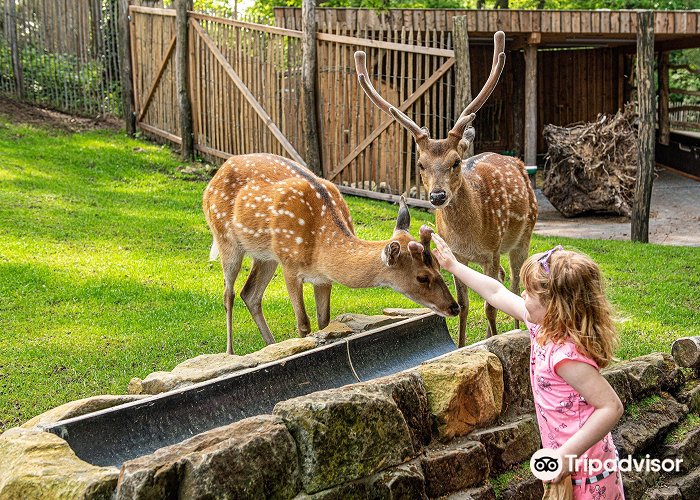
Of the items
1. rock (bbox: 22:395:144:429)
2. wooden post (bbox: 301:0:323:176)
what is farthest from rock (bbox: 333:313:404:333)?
wooden post (bbox: 301:0:323:176)

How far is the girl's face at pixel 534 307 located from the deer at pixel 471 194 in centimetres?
284

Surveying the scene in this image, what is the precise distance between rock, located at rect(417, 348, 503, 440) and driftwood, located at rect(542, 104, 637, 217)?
9.57 m

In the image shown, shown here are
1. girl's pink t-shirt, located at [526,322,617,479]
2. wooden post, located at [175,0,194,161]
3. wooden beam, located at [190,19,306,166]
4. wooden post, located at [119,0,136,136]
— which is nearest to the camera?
girl's pink t-shirt, located at [526,322,617,479]

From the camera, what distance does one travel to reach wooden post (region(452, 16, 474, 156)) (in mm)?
11609

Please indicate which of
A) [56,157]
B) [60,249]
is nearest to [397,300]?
[60,249]

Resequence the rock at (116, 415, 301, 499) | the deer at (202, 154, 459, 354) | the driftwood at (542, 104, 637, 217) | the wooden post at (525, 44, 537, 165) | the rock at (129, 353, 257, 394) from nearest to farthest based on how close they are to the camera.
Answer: the rock at (116, 415, 301, 499) < the rock at (129, 353, 257, 394) < the deer at (202, 154, 459, 354) < the driftwood at (542, 104, 637, 217) < the wooden post at (525, 44, 537, 165)

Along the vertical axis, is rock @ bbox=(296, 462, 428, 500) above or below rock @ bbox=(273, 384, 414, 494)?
below

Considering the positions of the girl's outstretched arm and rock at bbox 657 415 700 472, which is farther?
rock at bbox 657 415 700 472

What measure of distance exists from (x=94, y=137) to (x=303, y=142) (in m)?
3.95

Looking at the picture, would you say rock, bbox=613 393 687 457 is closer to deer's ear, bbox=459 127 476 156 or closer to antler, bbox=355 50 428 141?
Answer: deer's ear, bbox=459 127 476 156

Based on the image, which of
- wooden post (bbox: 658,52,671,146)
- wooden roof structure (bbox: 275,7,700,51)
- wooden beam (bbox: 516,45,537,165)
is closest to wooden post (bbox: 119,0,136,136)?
wooden roof structure (bbox: 275,7,700,51)

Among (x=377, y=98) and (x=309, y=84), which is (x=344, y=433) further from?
(x=309, y=84)

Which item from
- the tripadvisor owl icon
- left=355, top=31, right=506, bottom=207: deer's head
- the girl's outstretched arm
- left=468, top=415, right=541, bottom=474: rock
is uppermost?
left=355, top=31, right=506, bottom=207: deer's head

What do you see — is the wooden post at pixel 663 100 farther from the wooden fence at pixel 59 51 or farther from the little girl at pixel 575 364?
the little girl at pixel 575 364
